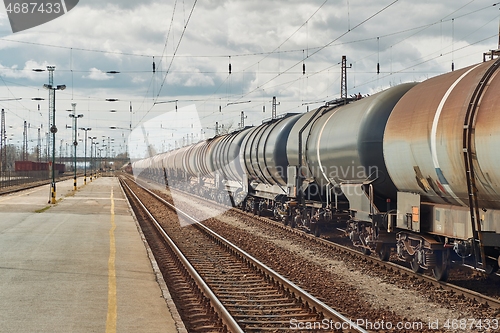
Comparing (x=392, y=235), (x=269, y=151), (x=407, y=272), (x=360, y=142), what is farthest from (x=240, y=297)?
(x=269, y=151)

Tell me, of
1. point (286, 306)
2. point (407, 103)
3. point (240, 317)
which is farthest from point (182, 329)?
point (407, 103)

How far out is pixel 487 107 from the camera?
27.7ft

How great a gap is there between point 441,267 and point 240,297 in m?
3.95

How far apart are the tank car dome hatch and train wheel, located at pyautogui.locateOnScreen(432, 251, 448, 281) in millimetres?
1138

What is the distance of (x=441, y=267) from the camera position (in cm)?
1111

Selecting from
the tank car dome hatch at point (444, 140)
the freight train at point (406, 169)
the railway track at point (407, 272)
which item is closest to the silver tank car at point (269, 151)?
the freight train at point (406, 169)

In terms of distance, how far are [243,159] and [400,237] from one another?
1443cm

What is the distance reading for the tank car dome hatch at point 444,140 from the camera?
331 inches

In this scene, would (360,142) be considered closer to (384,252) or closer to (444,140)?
(384,252)

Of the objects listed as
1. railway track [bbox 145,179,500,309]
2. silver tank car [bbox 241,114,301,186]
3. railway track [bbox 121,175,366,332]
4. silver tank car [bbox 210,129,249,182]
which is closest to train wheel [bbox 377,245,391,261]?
railway track [bbox 145,179,500,309]

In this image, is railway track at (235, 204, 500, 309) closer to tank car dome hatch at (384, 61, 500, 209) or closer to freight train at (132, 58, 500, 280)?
freight train at (132, 58, 500, 280)

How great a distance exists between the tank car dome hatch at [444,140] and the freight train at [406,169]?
22 millimetres

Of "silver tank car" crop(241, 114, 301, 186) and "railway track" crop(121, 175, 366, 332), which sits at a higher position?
"silver tank car" crop(241, 114, 301, 186)

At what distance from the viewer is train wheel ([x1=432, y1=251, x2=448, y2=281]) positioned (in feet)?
36.1
